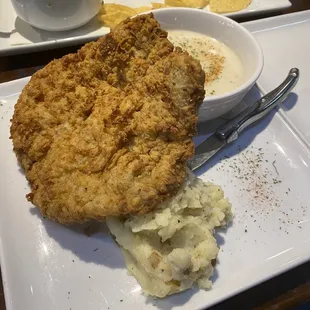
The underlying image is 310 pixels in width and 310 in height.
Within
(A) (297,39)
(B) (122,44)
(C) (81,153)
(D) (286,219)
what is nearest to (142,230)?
(C) (81,153)

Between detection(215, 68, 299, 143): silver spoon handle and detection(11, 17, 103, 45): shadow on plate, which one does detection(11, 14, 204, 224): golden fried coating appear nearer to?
detection(215, 68, 299, 143): silver spoon handle

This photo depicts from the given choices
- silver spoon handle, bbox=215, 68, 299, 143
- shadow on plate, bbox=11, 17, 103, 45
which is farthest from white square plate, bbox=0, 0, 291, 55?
silver spoon handle, bbox=215, 68, 299, 143

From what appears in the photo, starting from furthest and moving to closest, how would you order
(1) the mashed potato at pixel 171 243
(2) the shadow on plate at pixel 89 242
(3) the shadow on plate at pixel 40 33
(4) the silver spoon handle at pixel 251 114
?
(3) the shadow on plate at pixel 40 33
(4) the silver spoon handle at pixel 251 114
(2) the shadow on plate at pixel 89 242
(1) the mashed potato at pixel 171 243

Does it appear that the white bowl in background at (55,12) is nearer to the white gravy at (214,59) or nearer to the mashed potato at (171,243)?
the white gravy at (214,59)

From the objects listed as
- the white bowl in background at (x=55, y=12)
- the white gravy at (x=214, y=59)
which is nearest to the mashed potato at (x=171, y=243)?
the white gravy at (x=214, y=59)

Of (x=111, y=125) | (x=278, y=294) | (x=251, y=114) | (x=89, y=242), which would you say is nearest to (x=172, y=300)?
(x=89, y=242)

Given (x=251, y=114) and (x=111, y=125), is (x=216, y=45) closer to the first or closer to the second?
(x=251, y=114)

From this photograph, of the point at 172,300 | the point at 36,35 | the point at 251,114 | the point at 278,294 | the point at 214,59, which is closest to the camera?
the point at 172,300

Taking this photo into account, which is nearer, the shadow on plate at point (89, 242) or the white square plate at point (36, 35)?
the shadow on plate at point (89, 242)

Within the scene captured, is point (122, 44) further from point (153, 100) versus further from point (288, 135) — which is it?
point (288, 135)
